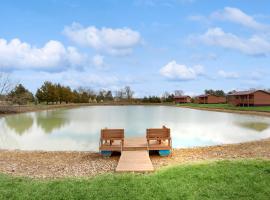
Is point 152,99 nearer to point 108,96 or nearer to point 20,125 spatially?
point 108,96

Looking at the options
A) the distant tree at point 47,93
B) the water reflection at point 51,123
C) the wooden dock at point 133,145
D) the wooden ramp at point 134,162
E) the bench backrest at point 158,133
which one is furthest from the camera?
the distant tree at point 47,93

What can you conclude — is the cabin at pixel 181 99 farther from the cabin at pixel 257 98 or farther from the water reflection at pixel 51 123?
the water reflection at pixel 51 123

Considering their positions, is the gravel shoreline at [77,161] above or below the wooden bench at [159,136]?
below

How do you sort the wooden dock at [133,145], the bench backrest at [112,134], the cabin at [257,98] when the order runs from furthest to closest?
the cabin at [257,98] < the bench backrest at [112,134] < the wooden dock at [133,145]

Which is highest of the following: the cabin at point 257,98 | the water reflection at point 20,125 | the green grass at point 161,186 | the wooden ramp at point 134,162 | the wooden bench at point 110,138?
the cabin at point 257,98

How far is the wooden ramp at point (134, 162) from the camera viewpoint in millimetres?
6523

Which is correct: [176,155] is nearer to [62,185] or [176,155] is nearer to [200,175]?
[200,175]

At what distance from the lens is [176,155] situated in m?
9.21

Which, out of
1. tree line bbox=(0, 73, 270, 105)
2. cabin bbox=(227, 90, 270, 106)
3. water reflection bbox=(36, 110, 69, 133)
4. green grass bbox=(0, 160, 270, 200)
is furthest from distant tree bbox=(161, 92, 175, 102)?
green grass bbox=(0, 160, 270, 200)

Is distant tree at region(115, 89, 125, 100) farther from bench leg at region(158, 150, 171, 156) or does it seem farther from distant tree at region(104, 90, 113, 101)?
bench leg at region(158, 150, 171, 156)

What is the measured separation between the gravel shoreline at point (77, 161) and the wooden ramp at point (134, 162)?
0.29 meters

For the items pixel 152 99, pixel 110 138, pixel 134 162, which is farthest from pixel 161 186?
pixel 152 99

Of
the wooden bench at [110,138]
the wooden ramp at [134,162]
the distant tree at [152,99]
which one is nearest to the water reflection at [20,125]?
the wooden bench at [110,138]

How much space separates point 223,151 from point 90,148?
4.90m
